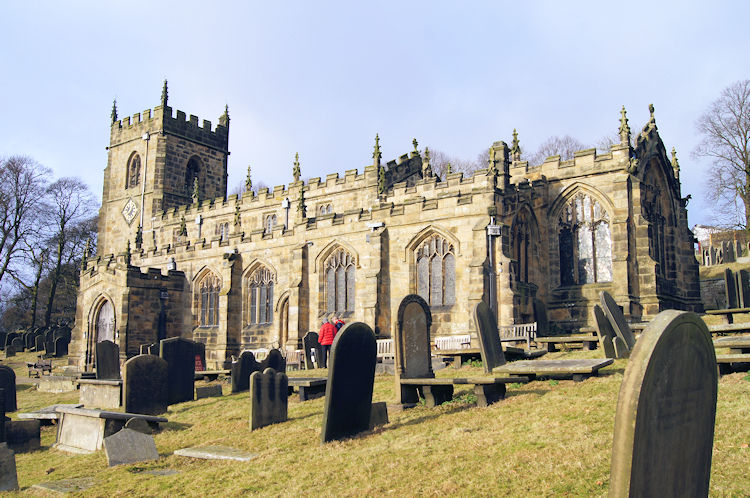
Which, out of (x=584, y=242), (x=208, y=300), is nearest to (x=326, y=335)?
(x=584, y=242)

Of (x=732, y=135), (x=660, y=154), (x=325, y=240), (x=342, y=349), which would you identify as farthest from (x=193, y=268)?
(x=732, y=135)

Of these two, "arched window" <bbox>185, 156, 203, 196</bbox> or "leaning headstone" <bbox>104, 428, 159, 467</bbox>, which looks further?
"arched window" <bbox>185, 156, 203, 196</bbox>

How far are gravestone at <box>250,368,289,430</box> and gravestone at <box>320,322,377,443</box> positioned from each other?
2084 mm

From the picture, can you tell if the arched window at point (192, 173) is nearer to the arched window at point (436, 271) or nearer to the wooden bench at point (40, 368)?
the wooden bench at point (40, 368)

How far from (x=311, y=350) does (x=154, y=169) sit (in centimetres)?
2950

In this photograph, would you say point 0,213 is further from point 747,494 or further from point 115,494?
point 747,494

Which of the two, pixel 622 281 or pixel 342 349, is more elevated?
pixel 622 281

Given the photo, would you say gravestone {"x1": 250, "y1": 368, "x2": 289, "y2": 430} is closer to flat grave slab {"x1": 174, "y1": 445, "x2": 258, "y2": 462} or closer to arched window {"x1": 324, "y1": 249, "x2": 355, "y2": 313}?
flat grave slab {"x1": 174, "y1": 445, "x2": 258, "y2": 462}

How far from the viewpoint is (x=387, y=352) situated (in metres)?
19.8

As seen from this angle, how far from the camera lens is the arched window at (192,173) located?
155ft

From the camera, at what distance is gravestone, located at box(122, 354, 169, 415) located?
1249 centimetres

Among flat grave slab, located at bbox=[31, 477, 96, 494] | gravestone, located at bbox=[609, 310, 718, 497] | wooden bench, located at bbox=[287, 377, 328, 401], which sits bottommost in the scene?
flat grave slab, located at bbox=[31, 477, 96, 494]

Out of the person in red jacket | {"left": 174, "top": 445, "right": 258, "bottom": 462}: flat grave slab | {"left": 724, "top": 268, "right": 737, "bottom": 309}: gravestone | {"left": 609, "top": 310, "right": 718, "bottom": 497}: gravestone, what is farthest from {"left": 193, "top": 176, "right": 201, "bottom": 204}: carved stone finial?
{"left": 609, "top": 310, "right": 718, "bottom": 497}: gravestone

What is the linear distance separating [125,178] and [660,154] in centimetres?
3590
